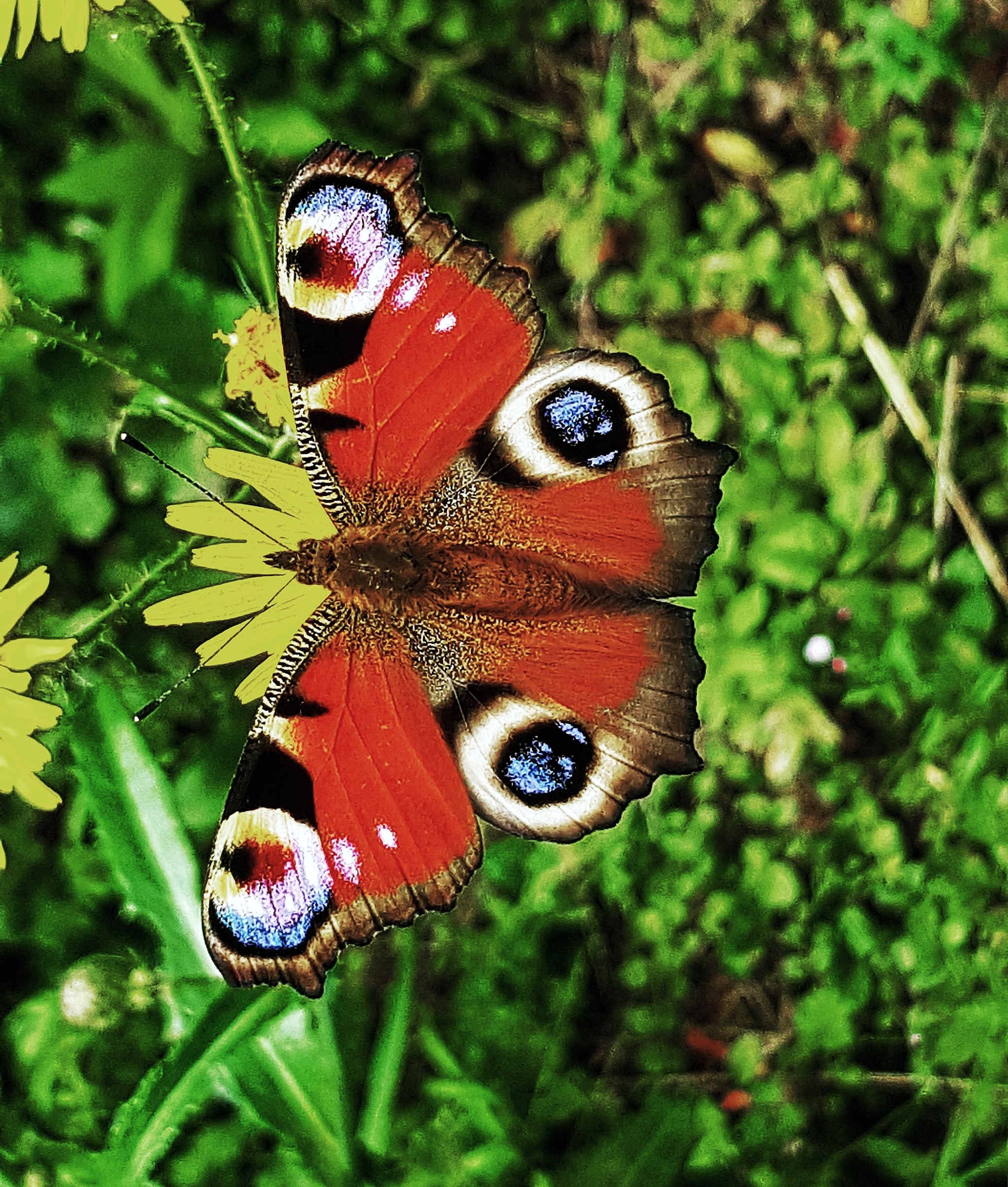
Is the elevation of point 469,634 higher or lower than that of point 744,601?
lower

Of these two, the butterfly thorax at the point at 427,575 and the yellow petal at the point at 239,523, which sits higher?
the butterfly thorax at the point at 427,575

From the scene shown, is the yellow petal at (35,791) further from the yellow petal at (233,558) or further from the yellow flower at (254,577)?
the yellow flower at (254,577)

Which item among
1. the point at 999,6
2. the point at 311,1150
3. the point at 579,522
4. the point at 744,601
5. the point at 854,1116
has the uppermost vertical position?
the point at 999,6

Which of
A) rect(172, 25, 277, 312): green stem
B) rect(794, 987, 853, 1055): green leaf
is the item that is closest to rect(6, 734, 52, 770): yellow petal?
rect(172, 25, 277, 312): green stem

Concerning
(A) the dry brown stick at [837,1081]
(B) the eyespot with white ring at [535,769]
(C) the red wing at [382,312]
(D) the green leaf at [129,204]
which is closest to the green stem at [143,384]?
(C) the red wing at [382,312]

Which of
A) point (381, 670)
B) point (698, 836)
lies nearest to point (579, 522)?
point (381, 670)

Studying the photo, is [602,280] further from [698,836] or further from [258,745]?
[258,745]
